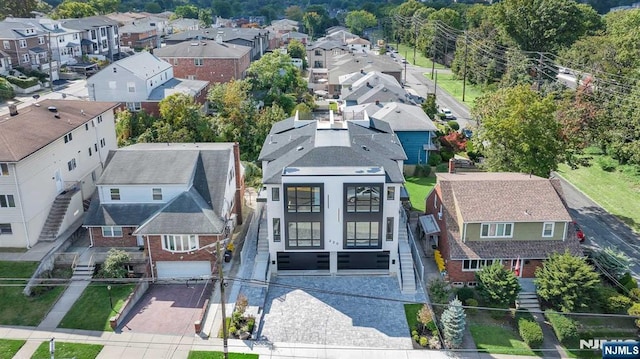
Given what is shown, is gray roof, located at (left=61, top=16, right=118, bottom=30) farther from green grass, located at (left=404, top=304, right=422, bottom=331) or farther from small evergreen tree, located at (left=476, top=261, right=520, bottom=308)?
small evergreen tree, located at (left=476, top=261, right=520, bottom=308)

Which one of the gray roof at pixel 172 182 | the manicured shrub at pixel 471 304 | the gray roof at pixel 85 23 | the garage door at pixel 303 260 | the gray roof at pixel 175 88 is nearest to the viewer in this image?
the manicured shrub at pixel 471 304

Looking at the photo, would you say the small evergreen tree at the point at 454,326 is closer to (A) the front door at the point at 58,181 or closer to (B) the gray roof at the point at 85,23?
(A) the front door at the point at 58,181

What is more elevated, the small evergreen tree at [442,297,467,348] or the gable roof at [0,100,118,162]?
the gable roof at [0,100,118,162]

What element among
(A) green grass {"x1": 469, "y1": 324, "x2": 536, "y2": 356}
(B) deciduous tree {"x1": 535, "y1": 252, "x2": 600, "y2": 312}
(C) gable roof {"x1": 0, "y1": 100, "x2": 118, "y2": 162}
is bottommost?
(A) green grass {"x1": 469, "y1": 324, "x2": 536, "y2": 356}

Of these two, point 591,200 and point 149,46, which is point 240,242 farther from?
point 149,46

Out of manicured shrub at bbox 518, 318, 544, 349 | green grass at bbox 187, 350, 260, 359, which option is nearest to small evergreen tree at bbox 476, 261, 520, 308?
manicured shrub at bbox 518, 318, 544, 349

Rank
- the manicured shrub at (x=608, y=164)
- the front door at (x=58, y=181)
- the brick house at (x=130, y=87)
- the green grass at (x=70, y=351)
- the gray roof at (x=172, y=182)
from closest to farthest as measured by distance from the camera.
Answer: the green grass at (x=70, y=351)
the gray roof at (x=172, y=182)
the front door at (x=58, y=181)
the manicured shrub at (x=608, y=164)
the brick house at (x=130, y=87)

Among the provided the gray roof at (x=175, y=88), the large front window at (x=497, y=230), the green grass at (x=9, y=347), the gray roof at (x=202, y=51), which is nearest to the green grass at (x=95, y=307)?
the green grass at (x=9, y=347)
